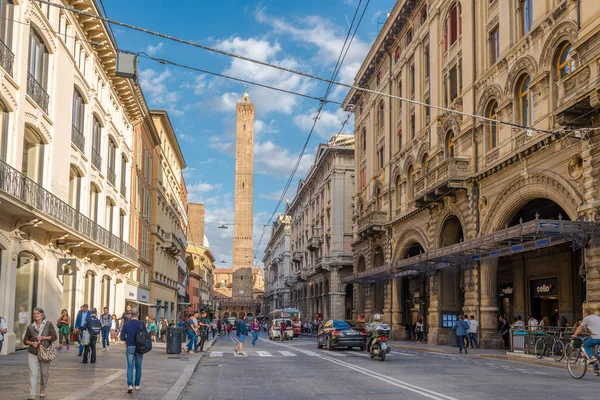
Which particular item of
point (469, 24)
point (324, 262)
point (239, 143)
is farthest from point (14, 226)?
point (239, 143)

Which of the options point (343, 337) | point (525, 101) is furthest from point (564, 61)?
point (343, 337)

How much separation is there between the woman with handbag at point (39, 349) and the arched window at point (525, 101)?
21.0 m

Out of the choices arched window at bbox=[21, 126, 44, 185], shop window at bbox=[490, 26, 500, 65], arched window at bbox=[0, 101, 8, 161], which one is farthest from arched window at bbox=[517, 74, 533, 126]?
arched window at bbox=[0, 101, 8, 161]

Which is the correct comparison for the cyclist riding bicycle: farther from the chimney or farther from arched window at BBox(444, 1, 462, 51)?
the chimney

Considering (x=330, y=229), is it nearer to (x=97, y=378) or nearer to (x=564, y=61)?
(x=564, y=61)

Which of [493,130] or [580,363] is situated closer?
[580,363]

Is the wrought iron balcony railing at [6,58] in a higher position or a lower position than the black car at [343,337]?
higher

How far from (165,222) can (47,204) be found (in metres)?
35.8

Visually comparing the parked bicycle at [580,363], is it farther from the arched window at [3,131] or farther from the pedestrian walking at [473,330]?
the arched window at [3,131]

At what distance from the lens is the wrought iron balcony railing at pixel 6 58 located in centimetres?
1991

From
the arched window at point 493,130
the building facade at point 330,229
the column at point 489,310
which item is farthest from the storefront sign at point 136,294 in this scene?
the arched window at point 493,130

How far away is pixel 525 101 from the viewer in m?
27.6

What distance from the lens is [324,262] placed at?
68.9m

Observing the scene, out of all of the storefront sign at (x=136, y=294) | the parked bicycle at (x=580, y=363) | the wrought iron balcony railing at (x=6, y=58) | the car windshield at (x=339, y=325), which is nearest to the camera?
the parked bicycle at (x=580, y=363)
